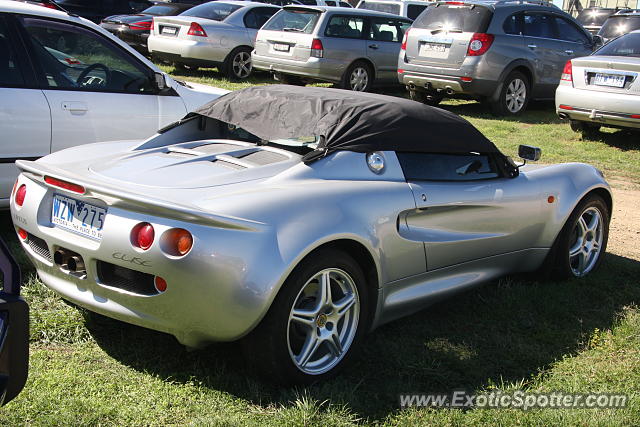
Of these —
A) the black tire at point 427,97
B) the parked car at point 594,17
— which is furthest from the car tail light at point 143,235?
the parked car at point 594,17

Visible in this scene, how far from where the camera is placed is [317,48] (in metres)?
13.8

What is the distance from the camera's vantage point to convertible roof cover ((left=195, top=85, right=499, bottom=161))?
4.20 m

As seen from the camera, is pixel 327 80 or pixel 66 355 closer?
pixel 66 355

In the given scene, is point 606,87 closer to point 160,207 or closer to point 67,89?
point 67,89

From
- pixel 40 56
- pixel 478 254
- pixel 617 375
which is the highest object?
pixel 40 56

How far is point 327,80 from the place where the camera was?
46.3 feet

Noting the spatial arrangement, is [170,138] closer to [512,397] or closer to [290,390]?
[290,390]

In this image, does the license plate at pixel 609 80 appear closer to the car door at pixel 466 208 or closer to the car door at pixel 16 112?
the car door at pixel 466 208

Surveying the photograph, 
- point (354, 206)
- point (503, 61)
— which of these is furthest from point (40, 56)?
point (503, 61)

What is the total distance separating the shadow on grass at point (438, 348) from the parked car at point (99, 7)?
16126mm

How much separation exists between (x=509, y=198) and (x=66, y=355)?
273 centimetres

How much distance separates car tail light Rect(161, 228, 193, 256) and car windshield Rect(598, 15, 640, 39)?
15.0 m

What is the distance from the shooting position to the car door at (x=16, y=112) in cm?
553

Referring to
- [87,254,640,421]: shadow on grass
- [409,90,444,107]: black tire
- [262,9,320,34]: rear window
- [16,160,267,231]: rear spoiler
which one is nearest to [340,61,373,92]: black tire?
[262,9,320,34]: rear window
